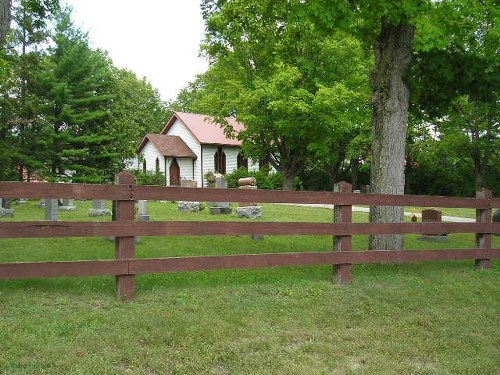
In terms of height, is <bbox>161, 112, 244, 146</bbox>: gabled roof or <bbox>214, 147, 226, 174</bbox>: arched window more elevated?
<bbox>161, 112, 244, 146</bbox>: gabled roof

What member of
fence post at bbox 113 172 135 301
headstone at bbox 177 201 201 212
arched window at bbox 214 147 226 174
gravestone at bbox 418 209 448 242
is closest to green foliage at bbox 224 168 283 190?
arched window at bbox 214 147 226 174

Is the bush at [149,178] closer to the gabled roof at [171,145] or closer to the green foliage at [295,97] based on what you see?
the gabled roof at [171,145]

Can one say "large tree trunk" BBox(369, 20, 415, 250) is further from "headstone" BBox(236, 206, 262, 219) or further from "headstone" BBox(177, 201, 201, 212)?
"headstone" BBox(177, 201, 201, 212)

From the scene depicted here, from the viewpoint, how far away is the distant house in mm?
43812

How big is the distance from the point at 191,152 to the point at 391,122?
35.7m

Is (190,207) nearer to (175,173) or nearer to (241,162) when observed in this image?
(175,173)

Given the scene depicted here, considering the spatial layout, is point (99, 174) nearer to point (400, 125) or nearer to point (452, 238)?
point (452, 238)

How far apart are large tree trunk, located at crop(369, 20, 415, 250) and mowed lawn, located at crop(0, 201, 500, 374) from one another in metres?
1.53

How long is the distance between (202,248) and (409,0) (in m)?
5.93

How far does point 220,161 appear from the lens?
147 ft

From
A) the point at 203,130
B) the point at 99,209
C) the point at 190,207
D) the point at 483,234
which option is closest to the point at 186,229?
the point at 483,234

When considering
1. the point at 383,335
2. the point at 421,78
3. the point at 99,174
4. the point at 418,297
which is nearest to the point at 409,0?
the point at 421,78

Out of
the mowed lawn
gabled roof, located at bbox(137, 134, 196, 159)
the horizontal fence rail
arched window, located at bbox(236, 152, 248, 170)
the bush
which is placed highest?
gabled roof, located at bbox(137, 134, 196, 159)

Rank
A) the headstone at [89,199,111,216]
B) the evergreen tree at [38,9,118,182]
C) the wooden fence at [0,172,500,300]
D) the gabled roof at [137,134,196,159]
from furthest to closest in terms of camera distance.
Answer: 1. the gabled roof at [137,134,196,159]
2. the evergreen tree at [38,9,118,182]
3. the headstone at [89,199,111,216]
4. the wooden fence at [0,172,500,300]
